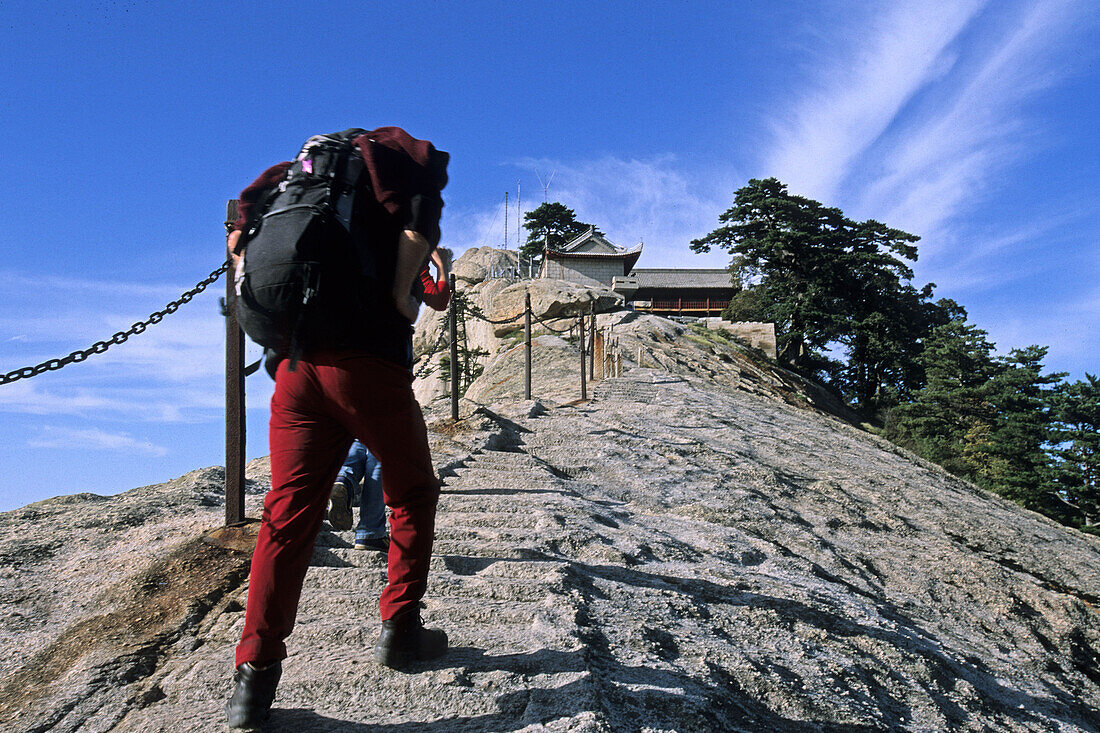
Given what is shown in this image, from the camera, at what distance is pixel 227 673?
227 cm

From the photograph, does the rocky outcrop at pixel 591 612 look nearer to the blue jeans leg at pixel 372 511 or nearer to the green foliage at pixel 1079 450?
the blue jeans leg at pixel 372 511

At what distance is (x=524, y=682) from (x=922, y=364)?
99.0ft

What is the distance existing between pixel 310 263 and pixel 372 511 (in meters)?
1.83

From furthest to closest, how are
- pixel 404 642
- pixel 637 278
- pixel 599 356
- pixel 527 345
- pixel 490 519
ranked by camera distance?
1. pixel 637 278
2. pixel 599 356
3. pixel 527 345
4. pixel 490 519
5. pixel 404 642

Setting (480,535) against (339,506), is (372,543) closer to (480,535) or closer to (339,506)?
(339,506)

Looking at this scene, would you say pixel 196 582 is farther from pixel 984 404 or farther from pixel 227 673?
pixel 984 404

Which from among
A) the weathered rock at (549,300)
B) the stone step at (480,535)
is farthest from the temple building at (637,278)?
the stone step at (480,535)

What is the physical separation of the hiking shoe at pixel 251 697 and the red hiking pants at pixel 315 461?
0.03 meters

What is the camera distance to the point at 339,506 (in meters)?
3.47

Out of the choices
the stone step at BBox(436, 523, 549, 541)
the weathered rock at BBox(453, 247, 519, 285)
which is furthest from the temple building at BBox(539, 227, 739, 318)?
the stone step at BBox(436, 523, 549, 541)

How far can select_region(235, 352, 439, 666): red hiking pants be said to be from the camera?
1881 millimetres

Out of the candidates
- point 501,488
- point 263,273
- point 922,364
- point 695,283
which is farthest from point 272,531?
point 695,283

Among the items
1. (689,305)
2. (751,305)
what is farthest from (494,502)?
(689,305)

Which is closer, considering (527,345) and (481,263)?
(527,345)
